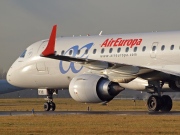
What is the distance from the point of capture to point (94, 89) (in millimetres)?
34750

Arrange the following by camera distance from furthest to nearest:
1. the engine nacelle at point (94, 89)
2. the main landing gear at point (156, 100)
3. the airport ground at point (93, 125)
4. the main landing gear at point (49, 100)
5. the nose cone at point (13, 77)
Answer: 1. the nose cone at point (13, 77)
2. the main landing gear at point (49, 100)
3. the main landing gear at point (156, 100)
4. the engine nacelle at point (94, 89)
5. the airport ground at point (93, 125)

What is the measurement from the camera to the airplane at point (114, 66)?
→ 114 ft

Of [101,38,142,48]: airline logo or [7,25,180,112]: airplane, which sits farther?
[101,38,142,48]: airline logo

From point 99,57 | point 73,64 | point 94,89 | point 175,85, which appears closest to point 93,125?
point 94,89

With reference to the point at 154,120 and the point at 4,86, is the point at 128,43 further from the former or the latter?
the point at 4,86

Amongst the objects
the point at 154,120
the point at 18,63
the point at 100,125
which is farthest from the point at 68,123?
the point at 18,63

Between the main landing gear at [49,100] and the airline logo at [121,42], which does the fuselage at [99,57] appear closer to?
the airline logo at [121,42]

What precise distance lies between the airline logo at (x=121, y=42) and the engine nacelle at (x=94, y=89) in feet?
10.4

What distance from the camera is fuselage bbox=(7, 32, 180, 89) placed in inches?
1390

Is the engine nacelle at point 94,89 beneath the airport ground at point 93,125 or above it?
above

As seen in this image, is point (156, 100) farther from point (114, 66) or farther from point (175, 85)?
point (114, 66)

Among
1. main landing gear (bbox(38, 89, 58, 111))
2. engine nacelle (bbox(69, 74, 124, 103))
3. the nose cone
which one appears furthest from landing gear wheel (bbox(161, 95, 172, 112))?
the nose cone

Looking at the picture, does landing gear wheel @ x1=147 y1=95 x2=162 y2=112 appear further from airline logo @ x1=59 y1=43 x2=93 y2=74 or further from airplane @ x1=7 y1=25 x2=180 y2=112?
airline logo @ x1=59 y1=43 x2=93 y2=74

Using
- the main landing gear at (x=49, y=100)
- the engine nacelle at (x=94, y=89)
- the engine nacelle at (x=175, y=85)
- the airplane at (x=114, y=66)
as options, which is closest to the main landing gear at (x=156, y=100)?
the airplane at (x=114, y=66)
